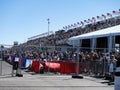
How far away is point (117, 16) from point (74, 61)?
19686 millimetres

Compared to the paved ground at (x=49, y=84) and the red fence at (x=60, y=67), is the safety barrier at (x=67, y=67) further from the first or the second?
the paved ground at (x=49, y=84)

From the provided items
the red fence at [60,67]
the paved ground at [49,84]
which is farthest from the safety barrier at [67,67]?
the paved ground at [49,84]

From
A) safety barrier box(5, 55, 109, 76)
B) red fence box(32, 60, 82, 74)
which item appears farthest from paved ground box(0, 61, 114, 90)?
red fence box(32, 60, 82, 74)

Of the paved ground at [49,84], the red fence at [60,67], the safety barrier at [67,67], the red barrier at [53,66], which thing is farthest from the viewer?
the red barrier at [53,66]

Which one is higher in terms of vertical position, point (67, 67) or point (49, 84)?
point (67, 67)

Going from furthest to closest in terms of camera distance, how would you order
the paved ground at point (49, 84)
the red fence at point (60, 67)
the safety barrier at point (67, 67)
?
the red fence at point (60, 67) → the safety barrier at point (67, 67) → the paved ground at point (49, 84)

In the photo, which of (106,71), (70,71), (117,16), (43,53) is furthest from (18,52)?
(117,16)

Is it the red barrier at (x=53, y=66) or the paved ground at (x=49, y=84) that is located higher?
→ the red barrier at (x=53, y=66)

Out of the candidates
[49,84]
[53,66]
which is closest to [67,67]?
[53,66]

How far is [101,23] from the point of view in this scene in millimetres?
47500

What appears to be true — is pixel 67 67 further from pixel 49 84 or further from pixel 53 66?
pixel 49 84

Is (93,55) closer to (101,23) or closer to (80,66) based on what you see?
(80,66)

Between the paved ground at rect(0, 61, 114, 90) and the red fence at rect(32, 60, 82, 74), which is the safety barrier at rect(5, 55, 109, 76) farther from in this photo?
the paved ground at rect(0, 61, 114, 90)

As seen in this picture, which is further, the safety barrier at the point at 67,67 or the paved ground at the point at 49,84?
the safety barrier at the point at 67,67
